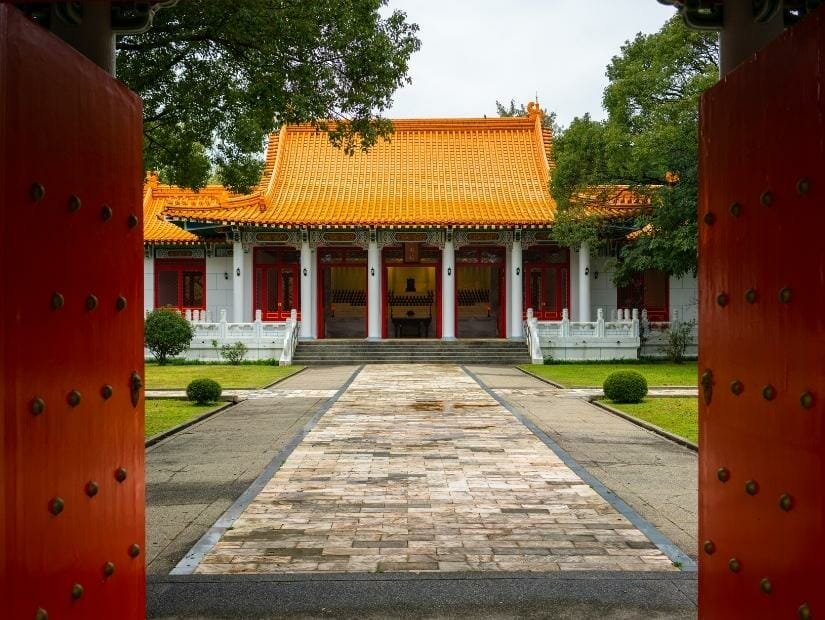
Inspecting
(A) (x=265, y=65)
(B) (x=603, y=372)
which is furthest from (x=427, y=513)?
(B) (x=603, y=372)

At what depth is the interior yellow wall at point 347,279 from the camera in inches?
1211

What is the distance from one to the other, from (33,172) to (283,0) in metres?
7.52

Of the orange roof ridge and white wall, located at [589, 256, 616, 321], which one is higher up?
the orange roof ridge

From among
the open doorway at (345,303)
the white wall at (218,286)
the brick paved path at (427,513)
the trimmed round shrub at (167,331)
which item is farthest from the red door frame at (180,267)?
the brick paved path at (427,513)

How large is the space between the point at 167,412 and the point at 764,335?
10.7 meters

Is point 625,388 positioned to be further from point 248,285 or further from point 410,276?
point 410,276

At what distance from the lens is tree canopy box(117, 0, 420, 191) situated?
8750 millimetres

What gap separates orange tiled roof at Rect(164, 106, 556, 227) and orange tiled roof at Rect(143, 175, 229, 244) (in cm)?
89

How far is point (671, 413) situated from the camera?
1147 centimetres

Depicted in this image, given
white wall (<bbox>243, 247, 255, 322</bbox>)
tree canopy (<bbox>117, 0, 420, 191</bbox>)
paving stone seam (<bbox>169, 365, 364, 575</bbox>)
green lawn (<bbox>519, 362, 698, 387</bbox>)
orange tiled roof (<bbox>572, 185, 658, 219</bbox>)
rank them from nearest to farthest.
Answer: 1. paving stone seam (<bbox>169, 365, 364, 575</bbox>)
2. tree canopy (<bbox>117, 0, 420, 191</bbox>)
3. green lawn (<bbox>519, 362, 698, 387</bbox>)
4. orange tiled roof (<bbox>572, 185, 658, 219</bbox>)
5. white wall (<bbox>243, 247, 255, 322</bbox>)

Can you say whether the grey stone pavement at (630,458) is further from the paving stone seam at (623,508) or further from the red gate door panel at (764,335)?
the red gate door panel at (764,335)

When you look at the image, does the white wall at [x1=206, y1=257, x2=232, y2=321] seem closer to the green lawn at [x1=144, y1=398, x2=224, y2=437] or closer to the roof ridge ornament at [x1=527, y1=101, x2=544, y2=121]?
the roof ridge ornament at [x1=527, y1=101, x2=544, y2=121]

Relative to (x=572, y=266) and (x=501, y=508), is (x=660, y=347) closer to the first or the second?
(x=572, y=266)

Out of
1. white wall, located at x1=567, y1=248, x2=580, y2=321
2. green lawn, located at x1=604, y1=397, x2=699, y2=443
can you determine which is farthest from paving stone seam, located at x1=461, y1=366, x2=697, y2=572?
white wall, located at x1=567, y1=248, x2=580, y2=321
